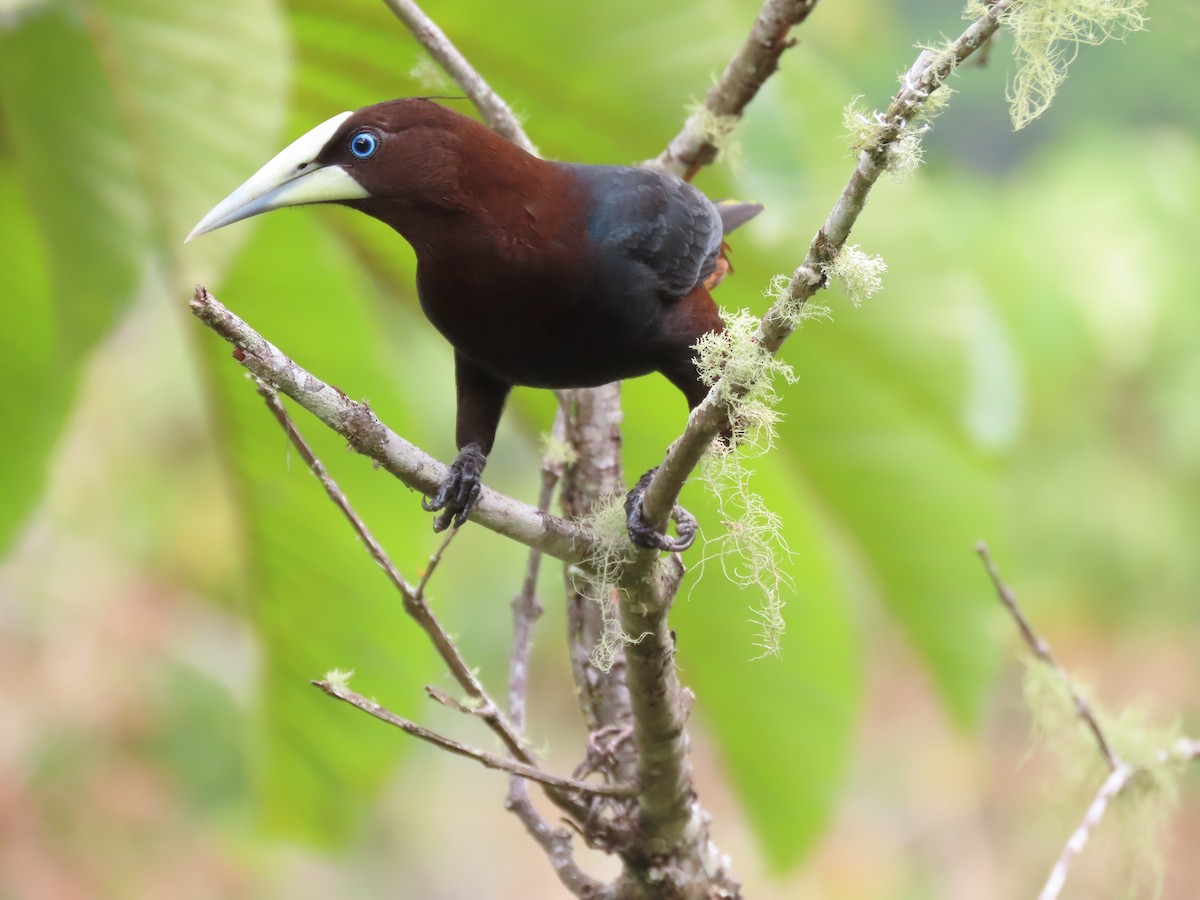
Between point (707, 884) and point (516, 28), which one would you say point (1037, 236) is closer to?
point (516, 28)

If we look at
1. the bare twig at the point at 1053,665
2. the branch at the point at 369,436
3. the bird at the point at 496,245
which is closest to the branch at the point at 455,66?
the bird at the point at 496,245

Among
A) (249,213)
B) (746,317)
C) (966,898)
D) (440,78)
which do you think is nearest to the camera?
(746,317)

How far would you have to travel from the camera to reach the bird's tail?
264 centimetres

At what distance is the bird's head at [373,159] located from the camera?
5.85 feet

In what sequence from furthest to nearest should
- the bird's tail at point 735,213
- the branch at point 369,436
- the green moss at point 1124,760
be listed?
1. the bird's tail at point 735,213
2. the green moss at point 1124,760
3. the branch at point 369,436

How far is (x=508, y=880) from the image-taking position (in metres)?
8.39

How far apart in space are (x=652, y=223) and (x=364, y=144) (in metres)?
0.50

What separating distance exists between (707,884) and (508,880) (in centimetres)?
686

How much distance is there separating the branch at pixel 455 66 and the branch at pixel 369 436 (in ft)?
2.67

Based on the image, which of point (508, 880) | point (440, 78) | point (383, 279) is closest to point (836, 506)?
point (383, 279)

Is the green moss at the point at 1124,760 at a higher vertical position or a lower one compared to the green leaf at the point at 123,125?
lower

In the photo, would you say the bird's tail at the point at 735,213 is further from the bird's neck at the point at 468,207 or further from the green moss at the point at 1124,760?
the green moss at the point at 1124,760

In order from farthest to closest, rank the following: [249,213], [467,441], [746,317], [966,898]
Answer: [966,898] → [467,441] → [249,213] → [746,317]

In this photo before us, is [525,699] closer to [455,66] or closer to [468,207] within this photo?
[468,207]
